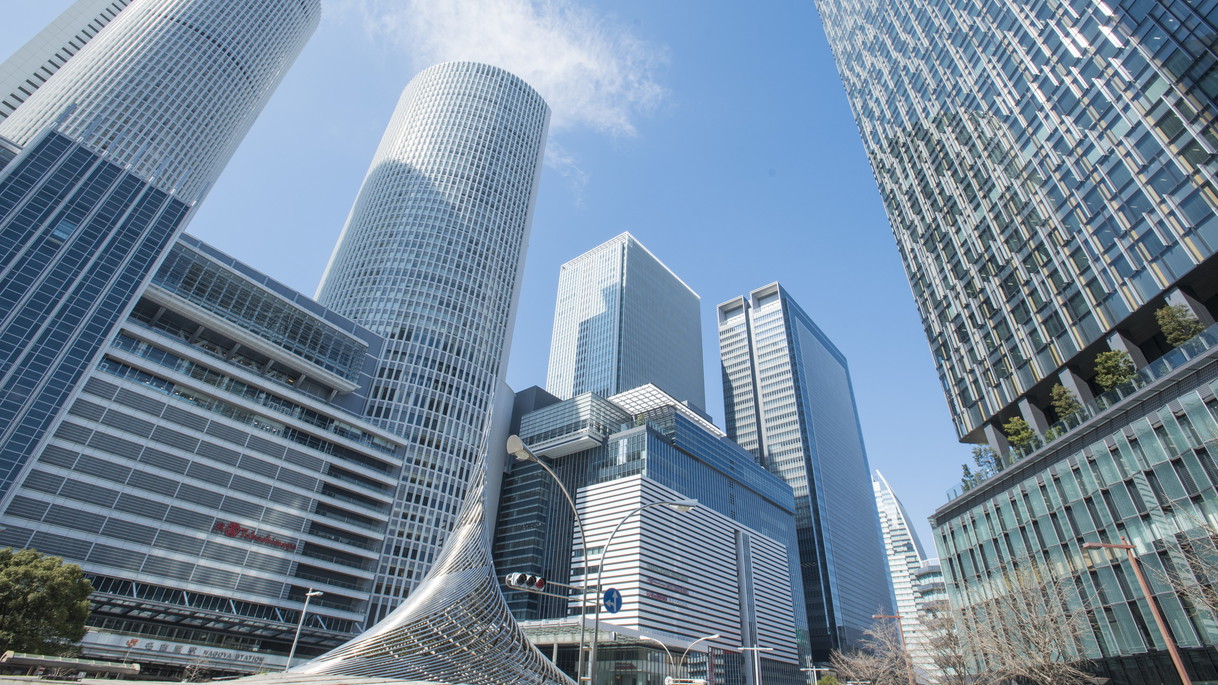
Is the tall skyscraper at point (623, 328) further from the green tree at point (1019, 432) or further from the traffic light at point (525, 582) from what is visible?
the traffic light at point (525, 582)

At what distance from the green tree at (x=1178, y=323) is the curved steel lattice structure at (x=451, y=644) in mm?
37107

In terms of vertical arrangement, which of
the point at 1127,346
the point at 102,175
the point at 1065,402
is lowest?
the point at 1065,402

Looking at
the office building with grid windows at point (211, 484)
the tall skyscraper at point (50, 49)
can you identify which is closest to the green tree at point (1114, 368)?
the office building with grid windows at point (211, 484)

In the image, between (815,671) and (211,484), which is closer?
(211,484)

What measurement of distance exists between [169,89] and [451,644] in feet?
359

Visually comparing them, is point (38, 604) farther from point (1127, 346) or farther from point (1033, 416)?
point (1127, 346)

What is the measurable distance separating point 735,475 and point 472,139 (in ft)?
263

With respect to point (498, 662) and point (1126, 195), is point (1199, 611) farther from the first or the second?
point (498, 662)

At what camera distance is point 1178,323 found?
3209 cm

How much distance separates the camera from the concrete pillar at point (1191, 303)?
107 ft

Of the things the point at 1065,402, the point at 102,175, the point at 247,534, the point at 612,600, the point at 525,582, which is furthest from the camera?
the point at 102,175

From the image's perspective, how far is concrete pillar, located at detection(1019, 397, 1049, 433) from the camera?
143 feet

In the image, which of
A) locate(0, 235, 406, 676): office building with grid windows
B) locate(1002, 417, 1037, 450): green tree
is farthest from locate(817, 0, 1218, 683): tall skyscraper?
locate(0, 235, 406, 676): office building with grid windows

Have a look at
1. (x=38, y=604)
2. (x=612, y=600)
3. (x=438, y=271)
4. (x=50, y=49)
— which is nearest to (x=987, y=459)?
(x=612, y=600)
